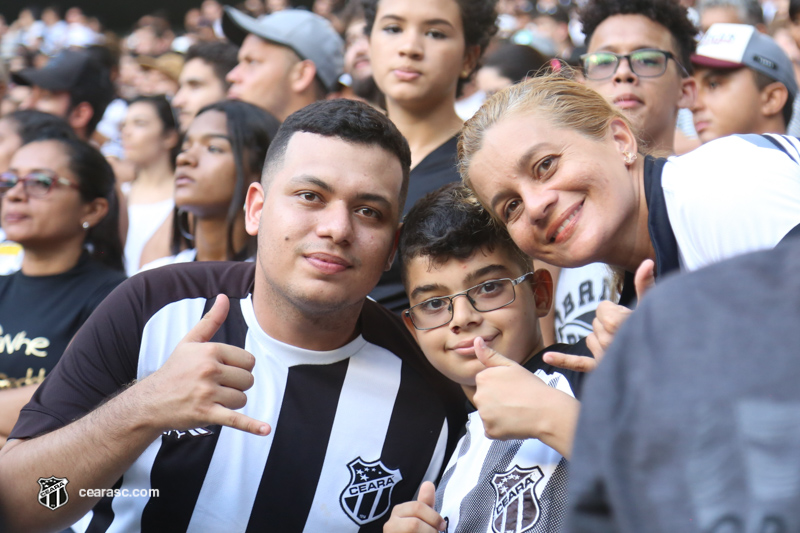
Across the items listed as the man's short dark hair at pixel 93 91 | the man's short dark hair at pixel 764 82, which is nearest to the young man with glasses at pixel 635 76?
the man's short dark hair at pixel 764 82

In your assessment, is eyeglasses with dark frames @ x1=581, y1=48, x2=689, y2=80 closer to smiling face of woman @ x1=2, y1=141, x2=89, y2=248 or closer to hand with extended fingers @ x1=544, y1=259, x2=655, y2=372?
hand with extended fingers @ x1=544, y1=259, x2=655, y2=372

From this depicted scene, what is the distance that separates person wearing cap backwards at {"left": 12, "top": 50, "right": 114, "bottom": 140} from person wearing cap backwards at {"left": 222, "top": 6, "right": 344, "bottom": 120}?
1.52 meters

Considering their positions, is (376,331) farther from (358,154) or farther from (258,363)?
(358,154)

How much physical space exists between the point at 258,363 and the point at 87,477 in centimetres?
60

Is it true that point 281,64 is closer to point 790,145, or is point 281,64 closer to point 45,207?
point 45,207

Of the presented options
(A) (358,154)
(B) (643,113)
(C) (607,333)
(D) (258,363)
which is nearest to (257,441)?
(D) (258,363)

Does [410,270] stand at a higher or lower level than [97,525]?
higher

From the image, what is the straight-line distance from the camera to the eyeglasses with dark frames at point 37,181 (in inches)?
141

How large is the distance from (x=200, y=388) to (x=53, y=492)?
543 mm

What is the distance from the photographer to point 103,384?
2250mm

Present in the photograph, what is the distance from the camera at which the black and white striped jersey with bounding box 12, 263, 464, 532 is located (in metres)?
2.24

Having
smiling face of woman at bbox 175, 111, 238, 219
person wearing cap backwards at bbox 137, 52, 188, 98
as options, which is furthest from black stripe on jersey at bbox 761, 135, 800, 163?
person wearing cap backwards at bbox 137, 52, 188, 98

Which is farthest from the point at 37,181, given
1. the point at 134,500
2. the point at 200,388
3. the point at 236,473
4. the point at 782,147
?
the point at 782,147

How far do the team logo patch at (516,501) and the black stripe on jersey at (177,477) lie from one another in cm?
87
